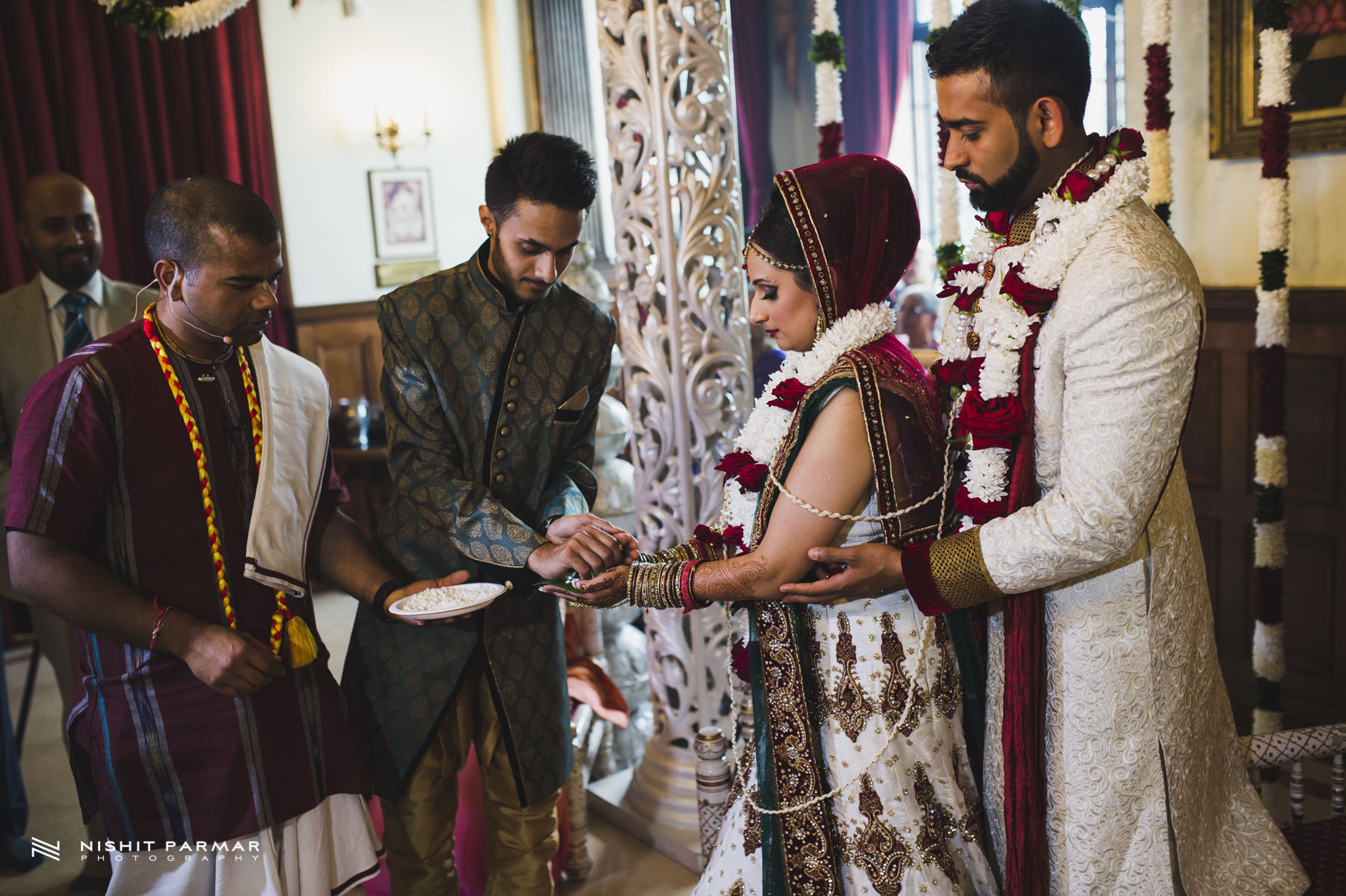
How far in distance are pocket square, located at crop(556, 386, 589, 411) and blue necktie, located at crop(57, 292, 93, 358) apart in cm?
207

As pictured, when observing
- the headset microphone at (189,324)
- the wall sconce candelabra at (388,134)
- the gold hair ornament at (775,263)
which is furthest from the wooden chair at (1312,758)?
the wall sconce candelabra at (388,134)

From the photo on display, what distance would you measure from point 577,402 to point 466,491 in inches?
13.5

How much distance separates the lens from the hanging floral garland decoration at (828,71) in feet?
11.2

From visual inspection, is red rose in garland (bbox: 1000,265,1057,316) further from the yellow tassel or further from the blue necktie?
the blue necktie

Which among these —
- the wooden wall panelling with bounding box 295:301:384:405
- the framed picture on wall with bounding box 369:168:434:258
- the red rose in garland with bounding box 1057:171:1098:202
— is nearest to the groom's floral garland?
the red rose in garland with bounding box 1057:171:1098:202

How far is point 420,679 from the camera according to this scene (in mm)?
2254

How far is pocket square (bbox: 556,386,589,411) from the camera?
7.70ft

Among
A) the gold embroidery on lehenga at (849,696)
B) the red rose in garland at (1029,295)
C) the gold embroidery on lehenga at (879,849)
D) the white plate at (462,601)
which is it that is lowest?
the gold embroidery on lehenga at (879,849)

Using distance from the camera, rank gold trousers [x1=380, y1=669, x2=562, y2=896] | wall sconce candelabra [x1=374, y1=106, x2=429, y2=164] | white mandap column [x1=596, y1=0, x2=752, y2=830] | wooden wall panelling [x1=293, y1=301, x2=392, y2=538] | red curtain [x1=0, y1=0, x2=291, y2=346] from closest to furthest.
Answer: gold trousers [x1=380, y1=669, x2=562, y2=896] < white mandap column [x1=596, y1=0, x2=752, y2=830] < red curtain [x1=0, y1=0, x2=291, y2=346] < wooden wall panelling [x1=293, y1=301, x2=392, y2=538] < wall sconce candelabra [x1=374, y1=106, x2=429, y2=164]

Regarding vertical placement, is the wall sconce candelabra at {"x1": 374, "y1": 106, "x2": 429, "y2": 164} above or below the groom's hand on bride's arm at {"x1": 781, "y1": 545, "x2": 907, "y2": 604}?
above

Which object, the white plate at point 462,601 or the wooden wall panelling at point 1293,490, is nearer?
the white plate at point 462,601

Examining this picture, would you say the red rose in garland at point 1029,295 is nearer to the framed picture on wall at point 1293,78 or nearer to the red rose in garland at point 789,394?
the red rose in garland at point 789,394

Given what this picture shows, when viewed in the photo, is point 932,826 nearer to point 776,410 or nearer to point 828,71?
point 776,410

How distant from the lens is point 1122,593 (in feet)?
5.29
